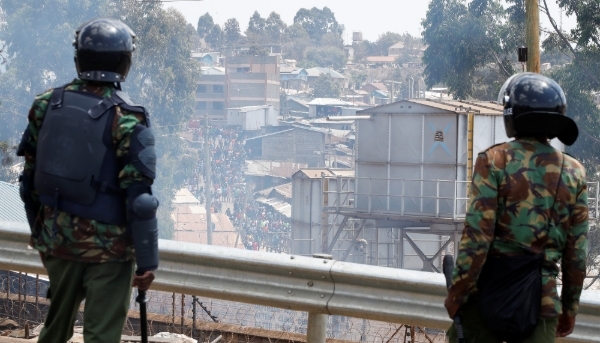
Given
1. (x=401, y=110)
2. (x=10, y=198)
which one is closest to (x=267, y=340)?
(x=10, y=198)

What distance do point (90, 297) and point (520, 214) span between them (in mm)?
1580

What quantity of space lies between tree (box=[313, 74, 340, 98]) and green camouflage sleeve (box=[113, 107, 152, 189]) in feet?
225

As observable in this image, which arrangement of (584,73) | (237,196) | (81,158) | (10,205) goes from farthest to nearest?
(237,196)
(584,73)
(10,205)
(81,158)

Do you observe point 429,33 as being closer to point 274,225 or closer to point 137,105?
point 274,225

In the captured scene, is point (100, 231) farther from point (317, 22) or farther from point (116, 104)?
point (317, 22)

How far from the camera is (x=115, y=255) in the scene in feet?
10.5

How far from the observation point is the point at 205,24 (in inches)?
4247

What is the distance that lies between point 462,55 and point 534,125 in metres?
26.1

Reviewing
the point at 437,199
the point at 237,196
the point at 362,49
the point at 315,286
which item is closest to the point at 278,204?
the point at 237,196

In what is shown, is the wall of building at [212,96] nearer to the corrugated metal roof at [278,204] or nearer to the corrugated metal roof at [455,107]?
the corrugated metal roof at [278,204]

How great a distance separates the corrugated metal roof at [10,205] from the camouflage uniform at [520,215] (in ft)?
37.9

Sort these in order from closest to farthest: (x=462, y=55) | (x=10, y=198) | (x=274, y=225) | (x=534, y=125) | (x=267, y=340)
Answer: (x=534, y=125) < (x=267, y=340) < (x=10, y=198) < (x=462, y=55) < (x=274, y=225)

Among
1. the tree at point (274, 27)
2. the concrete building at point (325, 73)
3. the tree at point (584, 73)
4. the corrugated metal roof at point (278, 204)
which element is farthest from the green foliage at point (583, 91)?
the tree at point (274, 27)

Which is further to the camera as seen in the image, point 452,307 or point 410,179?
point 410,179
